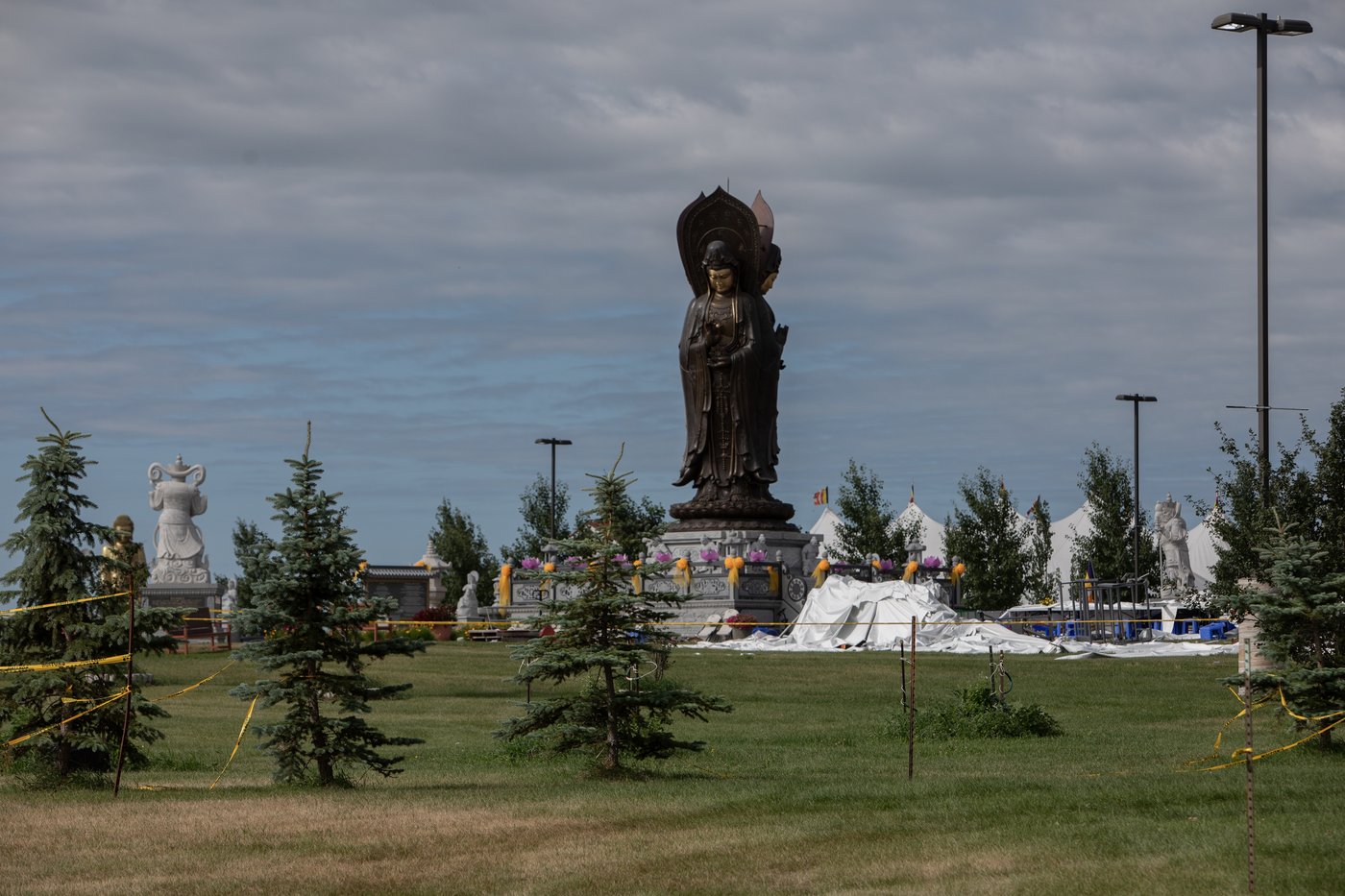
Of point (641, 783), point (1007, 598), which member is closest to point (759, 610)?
point (1007, 598)

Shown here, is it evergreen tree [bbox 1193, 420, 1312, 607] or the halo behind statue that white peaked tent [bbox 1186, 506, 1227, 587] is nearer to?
the halo behind statue

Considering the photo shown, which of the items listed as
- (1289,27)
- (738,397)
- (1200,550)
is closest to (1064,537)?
(1200,550)

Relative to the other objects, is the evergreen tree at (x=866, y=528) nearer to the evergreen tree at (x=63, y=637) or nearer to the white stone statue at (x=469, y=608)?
the white stone statue at (x=469, y=608)

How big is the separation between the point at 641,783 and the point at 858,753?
4.50 meters

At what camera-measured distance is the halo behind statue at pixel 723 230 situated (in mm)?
53156

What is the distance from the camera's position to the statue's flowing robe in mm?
52375

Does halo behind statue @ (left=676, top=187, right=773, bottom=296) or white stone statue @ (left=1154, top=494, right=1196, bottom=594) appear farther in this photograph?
white stone statue @ (left=1154, top=494, right=1196, bottom=594)

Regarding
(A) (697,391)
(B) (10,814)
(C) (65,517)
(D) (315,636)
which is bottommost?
(B) (10,814)

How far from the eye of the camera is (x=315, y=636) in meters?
16.6

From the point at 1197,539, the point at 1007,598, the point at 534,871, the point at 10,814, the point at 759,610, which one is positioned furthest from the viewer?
the point at 1197,539

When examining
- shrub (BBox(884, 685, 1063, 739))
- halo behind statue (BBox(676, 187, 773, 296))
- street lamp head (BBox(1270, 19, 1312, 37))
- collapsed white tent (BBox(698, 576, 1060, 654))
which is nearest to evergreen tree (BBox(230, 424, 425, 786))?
shrub (BBox(884, 685, 1063, 739))

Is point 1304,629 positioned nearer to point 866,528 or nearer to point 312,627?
point 312,627

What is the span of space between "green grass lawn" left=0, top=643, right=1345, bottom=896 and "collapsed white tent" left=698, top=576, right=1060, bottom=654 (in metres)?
16.5

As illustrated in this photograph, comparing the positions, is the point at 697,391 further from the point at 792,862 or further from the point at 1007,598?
the point at 792,862
